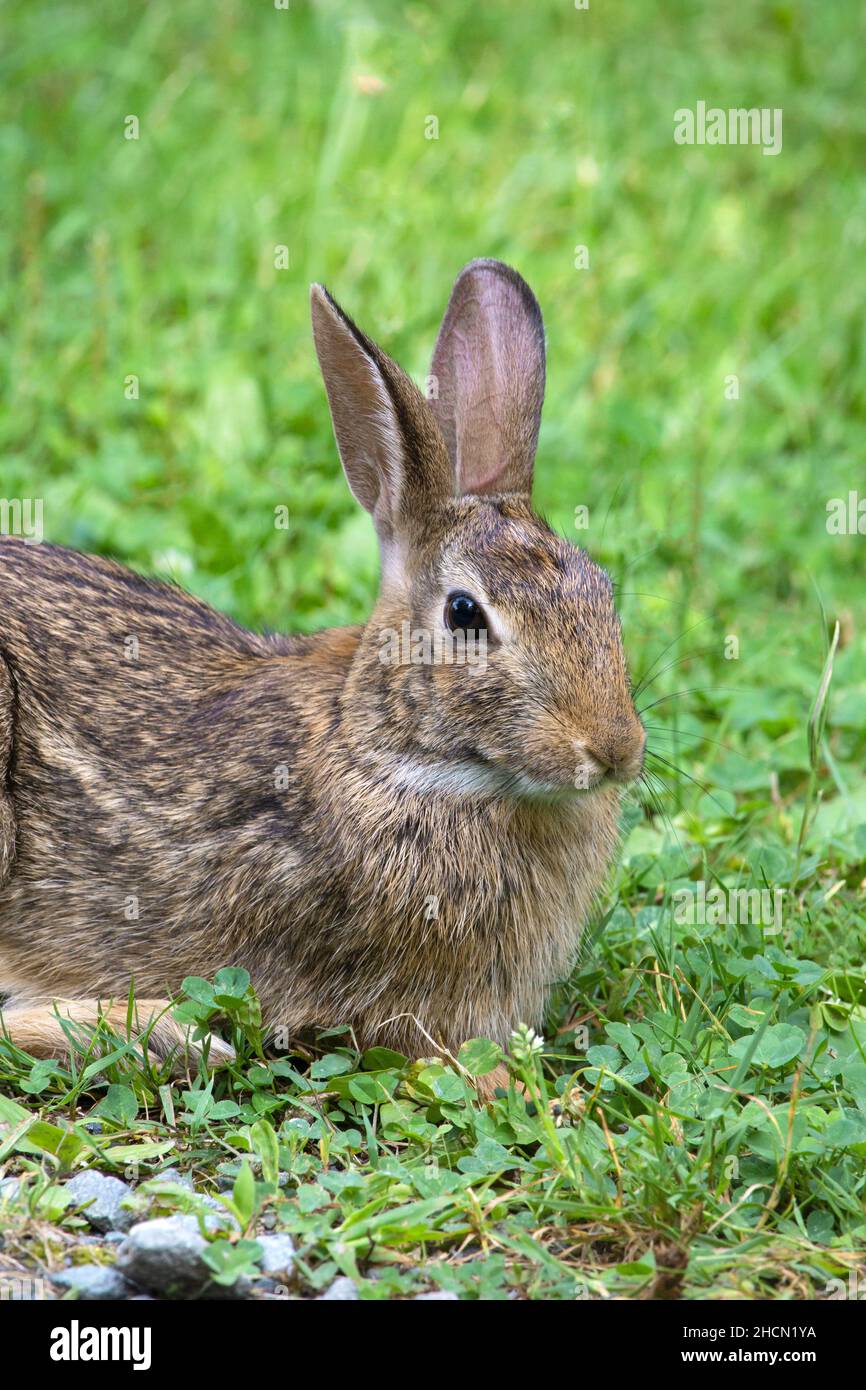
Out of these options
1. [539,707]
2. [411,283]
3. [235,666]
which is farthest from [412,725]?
[411,283]

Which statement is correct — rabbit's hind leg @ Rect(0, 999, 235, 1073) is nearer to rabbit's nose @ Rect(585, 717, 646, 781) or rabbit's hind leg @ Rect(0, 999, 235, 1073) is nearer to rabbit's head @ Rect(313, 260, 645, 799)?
rabbit's head @ Rect(313, 260, 645, 799)

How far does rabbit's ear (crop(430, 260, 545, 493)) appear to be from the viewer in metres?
5.37

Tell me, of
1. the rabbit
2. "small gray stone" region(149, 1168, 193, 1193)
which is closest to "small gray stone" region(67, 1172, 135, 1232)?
"small gray stone" region(149, 1168, 193, 1193)

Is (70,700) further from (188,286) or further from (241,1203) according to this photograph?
(188,286)

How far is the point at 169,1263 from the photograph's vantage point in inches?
151

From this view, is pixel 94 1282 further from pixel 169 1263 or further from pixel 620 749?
pixel 620 749

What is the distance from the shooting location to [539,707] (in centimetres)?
461

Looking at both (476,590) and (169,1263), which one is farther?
(476,590)

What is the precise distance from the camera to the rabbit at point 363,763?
188 inches

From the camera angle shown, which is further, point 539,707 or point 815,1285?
point 539,707

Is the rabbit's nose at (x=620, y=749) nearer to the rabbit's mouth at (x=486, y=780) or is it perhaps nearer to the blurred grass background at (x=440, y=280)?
the rabbit's mouth at (x=486, y=780)

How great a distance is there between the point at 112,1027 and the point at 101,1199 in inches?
29.7

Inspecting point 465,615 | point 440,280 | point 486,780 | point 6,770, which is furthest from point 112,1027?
point 440,280

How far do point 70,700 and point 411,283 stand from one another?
3697mm
